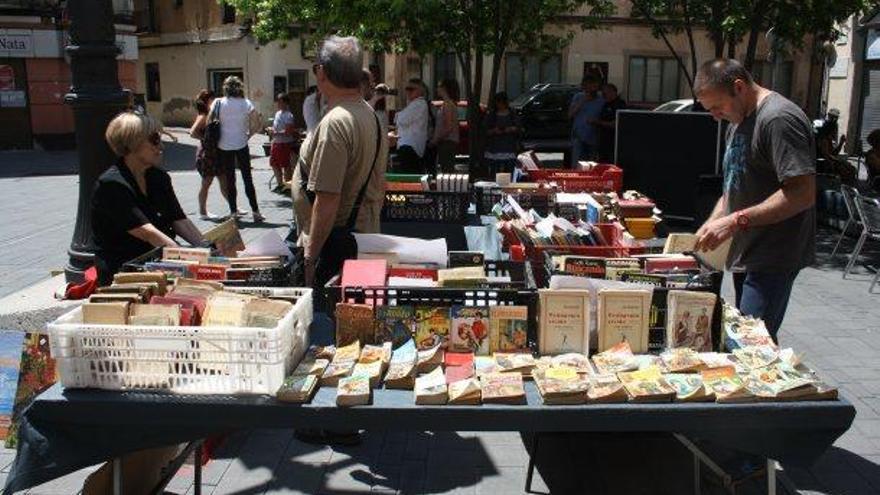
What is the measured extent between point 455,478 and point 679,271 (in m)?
1.44

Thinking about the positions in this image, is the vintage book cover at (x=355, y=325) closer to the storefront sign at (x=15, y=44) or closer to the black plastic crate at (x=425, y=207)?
the black plastic crate at (x=425, y=207)

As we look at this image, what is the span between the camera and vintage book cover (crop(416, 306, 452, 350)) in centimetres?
265

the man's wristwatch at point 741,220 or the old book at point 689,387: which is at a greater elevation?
the man's wristwatch at point 741,220

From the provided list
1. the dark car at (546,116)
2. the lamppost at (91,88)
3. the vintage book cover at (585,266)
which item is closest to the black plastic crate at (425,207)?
the lamppost at (91,88)

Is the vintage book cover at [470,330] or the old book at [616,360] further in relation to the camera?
the vintage book cover at [470,330]

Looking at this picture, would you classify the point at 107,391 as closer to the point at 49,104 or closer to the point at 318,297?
the point at 318,297

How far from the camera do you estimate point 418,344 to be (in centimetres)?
265

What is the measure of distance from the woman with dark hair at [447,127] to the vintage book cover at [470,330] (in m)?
7.65

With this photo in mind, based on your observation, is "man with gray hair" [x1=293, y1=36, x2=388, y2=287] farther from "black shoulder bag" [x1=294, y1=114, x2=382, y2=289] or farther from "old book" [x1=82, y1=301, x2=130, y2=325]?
"old book" [x1=82, y1=301, x2=130, y2=325]

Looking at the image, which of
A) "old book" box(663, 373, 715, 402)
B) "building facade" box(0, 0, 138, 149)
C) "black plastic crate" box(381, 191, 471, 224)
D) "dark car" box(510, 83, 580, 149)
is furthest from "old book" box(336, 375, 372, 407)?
"building facade" box(0, 0, 138, 149)

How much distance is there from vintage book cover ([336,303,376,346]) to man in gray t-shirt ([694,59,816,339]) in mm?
1398

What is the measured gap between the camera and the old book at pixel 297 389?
7.75ft

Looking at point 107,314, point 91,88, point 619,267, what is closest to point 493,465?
point 619,267

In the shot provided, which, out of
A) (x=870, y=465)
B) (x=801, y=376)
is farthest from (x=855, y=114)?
(x=801, y=376)
